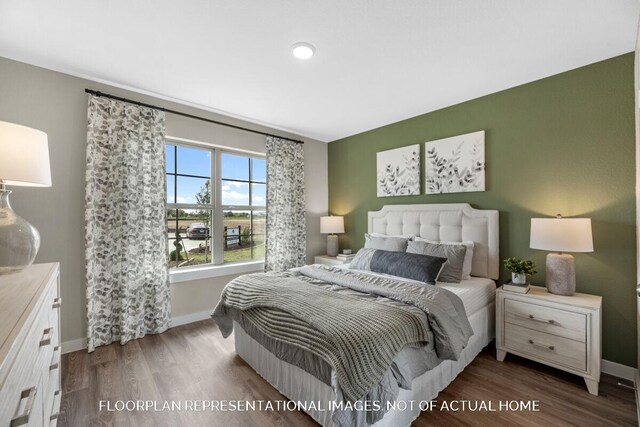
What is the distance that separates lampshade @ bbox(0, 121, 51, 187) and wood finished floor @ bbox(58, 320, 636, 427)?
150cm

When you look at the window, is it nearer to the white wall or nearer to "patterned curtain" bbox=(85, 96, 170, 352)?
"patterned curtain" bbox=(85, 96, 170, 352)

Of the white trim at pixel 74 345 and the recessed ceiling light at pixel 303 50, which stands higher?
the recessed ceiling light at pixel 303 50

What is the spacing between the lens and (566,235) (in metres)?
2.07

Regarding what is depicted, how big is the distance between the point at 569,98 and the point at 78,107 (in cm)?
444

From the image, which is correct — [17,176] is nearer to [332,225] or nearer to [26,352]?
[26,352]

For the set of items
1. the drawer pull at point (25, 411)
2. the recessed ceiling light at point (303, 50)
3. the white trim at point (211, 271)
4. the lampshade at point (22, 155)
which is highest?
the recessed ceiling light at point (303, 50)

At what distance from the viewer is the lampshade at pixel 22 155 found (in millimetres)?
1361

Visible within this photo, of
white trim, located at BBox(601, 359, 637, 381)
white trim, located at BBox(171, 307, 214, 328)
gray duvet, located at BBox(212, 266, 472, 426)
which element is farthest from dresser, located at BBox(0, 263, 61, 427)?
white trim, located at BBox(601, 359, 637, 381)

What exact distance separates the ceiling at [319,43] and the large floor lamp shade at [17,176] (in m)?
0.94

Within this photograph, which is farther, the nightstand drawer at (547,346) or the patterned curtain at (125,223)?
the patterned curtain at (125,223)

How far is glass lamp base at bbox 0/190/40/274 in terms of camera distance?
1394 mm

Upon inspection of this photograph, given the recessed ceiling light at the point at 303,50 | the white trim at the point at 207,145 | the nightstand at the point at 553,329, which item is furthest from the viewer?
the white trim at the point at 207,145

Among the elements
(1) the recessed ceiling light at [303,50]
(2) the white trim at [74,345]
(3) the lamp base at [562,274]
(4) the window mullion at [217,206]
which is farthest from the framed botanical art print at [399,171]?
(2) the white trim at [74,345]

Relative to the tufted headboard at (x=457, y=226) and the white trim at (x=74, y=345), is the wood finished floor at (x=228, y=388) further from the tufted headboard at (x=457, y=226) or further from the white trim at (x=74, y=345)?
the tufted headboard at (x=457, y=226)
